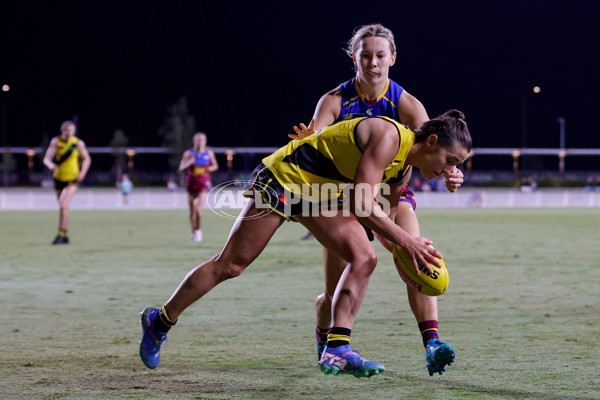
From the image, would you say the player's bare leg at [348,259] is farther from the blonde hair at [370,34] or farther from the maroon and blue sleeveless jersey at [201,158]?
the maroon and blue sleeveless jersey at [201,158]

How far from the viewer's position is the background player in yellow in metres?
5.35

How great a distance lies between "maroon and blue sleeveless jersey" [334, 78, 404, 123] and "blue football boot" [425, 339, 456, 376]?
5.58 feet

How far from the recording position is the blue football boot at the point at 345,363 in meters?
4.63

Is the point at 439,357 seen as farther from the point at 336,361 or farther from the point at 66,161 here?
the point at 66,161

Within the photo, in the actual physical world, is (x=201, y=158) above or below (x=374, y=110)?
below

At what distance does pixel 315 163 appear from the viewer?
16.4 ft

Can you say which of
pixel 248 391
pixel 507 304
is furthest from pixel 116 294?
pixel 248 391

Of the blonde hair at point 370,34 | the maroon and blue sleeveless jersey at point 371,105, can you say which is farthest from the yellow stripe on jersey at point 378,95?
the blonde hair at point 370,34

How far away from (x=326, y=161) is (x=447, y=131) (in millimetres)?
710

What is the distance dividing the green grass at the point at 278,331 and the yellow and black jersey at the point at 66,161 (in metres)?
2.89

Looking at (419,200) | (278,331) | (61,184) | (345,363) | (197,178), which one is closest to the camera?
(345,363)

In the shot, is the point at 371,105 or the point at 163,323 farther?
the point at 371,105

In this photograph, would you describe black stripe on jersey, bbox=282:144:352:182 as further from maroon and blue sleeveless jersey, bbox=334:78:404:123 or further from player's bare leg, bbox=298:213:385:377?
maroon and blue sleeveless jersey, bbox=334:78:404:123

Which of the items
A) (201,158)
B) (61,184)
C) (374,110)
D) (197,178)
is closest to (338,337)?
(374,110)
